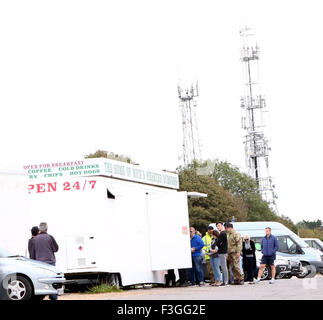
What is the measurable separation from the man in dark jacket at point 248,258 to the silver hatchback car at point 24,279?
9843 mm

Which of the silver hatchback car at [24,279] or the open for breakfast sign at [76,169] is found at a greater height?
the open for breakfast sign at [76,169]

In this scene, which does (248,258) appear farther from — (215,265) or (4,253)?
(4,253)

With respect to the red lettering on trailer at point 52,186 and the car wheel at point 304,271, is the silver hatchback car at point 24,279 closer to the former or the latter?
the red lettering on trailer at point 52,186

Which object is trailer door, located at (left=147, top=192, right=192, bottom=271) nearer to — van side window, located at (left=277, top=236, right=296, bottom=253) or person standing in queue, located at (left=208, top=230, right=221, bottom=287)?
person standing in queue, located at (left=208, top=230, right=221, bottom=287)

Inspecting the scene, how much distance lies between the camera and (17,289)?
55.8 feet

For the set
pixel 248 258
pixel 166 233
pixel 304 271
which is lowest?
pixel 304 271

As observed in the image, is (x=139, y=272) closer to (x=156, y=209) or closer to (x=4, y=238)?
(x=156, y=209)

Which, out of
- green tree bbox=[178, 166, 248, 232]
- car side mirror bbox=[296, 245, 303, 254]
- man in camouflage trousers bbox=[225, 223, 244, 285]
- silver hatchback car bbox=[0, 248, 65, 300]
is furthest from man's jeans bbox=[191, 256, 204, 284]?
green tree bbox=[178, 166, 248, 232]

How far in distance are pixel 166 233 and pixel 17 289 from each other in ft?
27.4

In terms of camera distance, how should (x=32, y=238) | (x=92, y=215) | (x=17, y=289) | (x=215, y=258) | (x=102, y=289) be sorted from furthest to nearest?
(x=215, y=258) → (x=92, y=215) → (x=102, y=289) → (x=32, y=238) → (x=17, y=289)

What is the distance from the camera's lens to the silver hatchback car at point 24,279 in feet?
55.6

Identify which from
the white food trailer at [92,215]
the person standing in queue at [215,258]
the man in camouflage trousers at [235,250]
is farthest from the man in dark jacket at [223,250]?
the white food trailer at [92,215]

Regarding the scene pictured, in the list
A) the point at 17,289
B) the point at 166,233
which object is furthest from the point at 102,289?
the point at 17,289

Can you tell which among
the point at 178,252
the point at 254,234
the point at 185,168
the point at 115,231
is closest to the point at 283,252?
the point at 254,234
